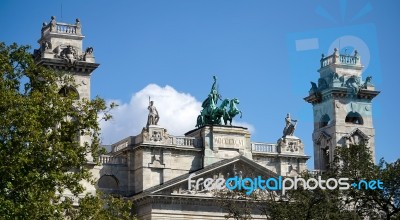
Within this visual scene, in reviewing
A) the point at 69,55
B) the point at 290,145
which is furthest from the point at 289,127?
the point at 69,55

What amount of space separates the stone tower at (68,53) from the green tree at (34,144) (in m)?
26.6

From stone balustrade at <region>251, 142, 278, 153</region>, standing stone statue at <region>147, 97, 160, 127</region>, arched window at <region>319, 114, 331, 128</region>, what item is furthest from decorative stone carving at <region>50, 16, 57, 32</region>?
arched window at <region>319, 114, 331, 128</region>

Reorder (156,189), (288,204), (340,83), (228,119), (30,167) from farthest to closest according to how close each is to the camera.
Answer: (340,83), (228,119), (156,189), (288,204), (30,167)

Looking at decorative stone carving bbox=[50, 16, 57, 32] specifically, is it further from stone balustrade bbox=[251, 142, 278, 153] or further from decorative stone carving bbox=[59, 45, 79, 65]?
stone balustrade bbox=[251, 142, 278, 153]

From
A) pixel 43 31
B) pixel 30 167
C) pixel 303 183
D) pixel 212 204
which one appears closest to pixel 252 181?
pixel 212 204

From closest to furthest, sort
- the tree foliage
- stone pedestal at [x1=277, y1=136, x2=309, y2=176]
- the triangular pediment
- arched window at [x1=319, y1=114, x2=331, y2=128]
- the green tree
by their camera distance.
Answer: the green tree, the tree foliage, the triangular pediment, stone pedestal at [x1=277, y1=136, x2=309, y2=176], arched window at [x1=319, y1=114, x2=331, y2=128]

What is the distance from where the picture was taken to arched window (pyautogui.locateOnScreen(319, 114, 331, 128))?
4682 inches

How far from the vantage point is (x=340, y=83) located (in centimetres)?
11725

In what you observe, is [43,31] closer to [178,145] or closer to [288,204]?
[178,145]

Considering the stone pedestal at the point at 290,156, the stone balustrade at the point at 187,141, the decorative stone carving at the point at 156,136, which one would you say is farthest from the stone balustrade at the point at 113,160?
the stone pedestal at the point at 290,156

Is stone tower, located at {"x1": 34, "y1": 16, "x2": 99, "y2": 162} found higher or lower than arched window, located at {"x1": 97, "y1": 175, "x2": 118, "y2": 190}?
higher

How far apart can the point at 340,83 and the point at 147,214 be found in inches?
1130

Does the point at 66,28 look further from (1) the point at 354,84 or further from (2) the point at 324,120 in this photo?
(1) the point at 354,84

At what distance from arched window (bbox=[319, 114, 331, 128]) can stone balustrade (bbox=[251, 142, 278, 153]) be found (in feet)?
35.4
